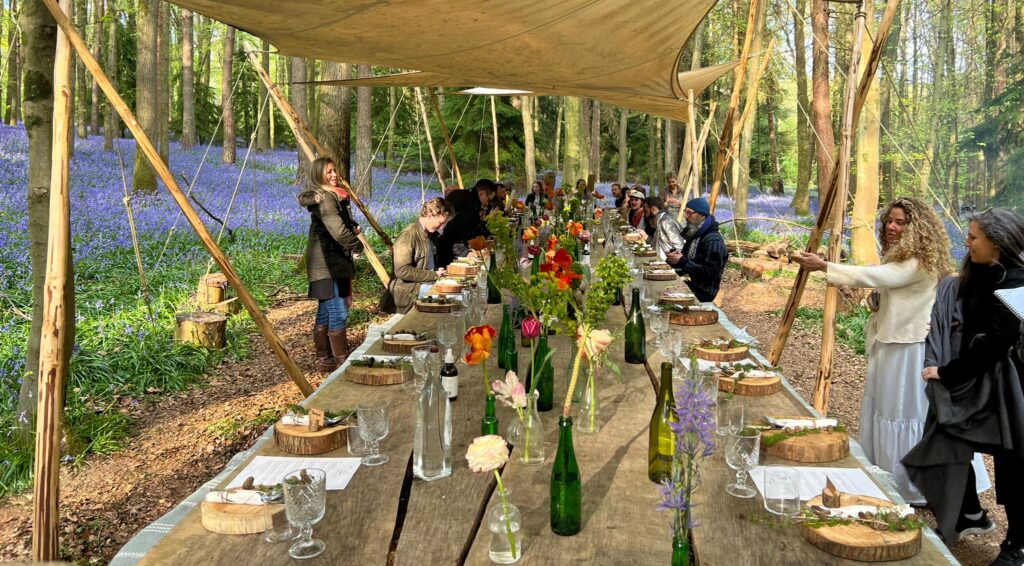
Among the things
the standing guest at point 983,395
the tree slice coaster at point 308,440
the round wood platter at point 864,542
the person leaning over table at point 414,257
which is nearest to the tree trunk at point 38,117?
the tree slice coaster at point 308,440

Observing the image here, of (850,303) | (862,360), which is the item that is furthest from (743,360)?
(850,303)

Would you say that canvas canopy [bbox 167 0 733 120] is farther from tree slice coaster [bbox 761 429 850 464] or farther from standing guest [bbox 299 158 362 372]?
tree slice coaster [bbox 761 429 850 464]

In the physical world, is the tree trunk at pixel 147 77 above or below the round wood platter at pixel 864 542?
above

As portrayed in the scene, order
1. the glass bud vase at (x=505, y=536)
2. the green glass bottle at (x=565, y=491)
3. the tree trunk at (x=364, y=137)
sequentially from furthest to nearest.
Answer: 1. the tree trunk at (x=364, y=137)
2. the green glass bottle at (x=565, y=491)
3. the glass bud vase at (x=505, y=536)

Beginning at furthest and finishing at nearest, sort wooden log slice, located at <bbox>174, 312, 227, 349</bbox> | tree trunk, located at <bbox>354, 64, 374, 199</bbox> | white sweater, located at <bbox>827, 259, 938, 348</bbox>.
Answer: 1. tree trunk, located at <bbox>354, 64, 374, 199</bbox>
2. wooden log slice, located at <bbox>174, 312, 227, 349</bbox>
3. white sweater, located at <bbox>827, 259, 938, 348</bbox>

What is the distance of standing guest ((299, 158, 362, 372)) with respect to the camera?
5199 millimetres

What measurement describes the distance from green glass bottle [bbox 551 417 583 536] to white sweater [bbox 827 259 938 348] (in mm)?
2267

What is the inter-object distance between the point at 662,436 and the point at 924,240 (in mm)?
2080

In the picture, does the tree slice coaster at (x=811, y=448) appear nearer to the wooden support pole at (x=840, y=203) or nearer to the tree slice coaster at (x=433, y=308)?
the wooden support pole at (x=840, y=203)

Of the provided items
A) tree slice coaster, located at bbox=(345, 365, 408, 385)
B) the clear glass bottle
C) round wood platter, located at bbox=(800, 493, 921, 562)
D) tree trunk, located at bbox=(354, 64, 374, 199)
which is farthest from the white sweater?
tree trunk, located at bbox=(354, 64, 374, 199)

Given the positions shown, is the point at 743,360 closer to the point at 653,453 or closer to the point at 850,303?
the point at 653,453

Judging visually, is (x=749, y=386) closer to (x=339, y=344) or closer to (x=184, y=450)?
(x=184, y=450)

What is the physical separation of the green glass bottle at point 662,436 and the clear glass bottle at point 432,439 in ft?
1.98

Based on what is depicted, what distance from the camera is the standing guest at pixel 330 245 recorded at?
5199 mm
